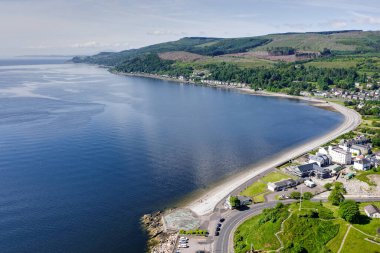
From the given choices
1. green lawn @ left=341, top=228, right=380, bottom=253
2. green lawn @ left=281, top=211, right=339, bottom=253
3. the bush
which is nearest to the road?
green lawn @ left=281, top=211, right=339, bottom=253

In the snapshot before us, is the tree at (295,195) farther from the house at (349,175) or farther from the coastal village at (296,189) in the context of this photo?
the house at (349,175)

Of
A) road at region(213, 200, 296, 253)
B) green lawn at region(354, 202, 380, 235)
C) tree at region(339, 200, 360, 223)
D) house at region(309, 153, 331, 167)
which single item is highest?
tree at region(339, 200, 360, 223)

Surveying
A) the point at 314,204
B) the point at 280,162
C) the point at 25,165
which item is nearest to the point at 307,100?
the point at 280,162

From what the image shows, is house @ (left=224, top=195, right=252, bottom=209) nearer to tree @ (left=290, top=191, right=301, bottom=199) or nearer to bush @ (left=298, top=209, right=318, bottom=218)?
tree @ (left=290, top=191, right=301, bottom=199)

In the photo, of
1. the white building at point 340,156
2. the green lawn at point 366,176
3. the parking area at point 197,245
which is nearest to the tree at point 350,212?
the green lawn at point 366,176

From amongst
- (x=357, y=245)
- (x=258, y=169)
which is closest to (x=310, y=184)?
(x=258, y=169)
